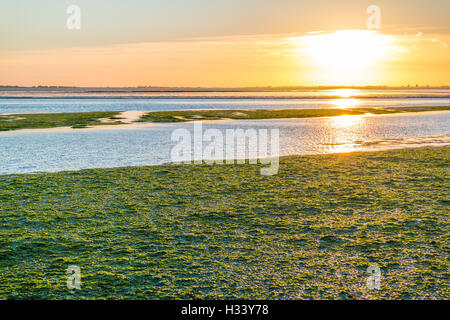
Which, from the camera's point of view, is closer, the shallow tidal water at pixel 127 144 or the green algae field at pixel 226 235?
the green algae field at pixel 226 235

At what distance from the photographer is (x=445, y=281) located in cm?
557

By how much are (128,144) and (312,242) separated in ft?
46.4

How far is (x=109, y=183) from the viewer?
37.1 feet

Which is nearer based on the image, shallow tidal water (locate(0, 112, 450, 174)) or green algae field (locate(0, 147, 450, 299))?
green algae field (locate(0, 147, 450, 299))

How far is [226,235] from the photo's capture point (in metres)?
7.33

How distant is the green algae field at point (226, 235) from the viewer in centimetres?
551

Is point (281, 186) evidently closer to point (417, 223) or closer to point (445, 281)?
point (417, 223)

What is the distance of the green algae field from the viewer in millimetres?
5512

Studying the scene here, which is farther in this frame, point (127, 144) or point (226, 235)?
point (127, 144)

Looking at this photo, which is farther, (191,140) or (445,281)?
(191,140)
